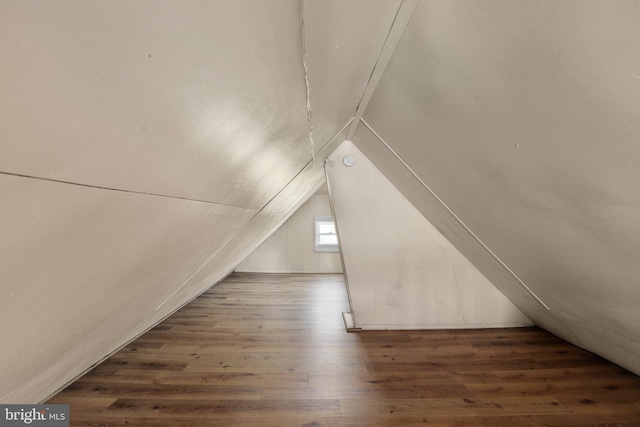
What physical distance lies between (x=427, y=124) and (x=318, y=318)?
2430mm

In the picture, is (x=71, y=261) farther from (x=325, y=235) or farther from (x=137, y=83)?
(x=325, y=235)

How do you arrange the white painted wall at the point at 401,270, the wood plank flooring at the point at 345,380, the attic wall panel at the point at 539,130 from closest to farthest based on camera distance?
the attic wall panel at the point at 539,130, the wood plank flooring at the point at 345,380, the white painted wall at the point at 401,270

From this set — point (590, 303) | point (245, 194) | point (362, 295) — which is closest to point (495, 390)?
point (590, 303)

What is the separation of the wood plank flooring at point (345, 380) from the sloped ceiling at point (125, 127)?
697 millimetres

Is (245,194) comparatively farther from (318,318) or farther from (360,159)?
(318,318)

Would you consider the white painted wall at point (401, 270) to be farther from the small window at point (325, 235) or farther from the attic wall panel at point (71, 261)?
the small window at point (325, 235)

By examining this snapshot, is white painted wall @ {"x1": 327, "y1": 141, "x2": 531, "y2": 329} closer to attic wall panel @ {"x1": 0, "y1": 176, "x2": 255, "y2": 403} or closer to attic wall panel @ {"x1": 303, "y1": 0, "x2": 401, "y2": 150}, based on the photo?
attic wall panel @ {"x1": 303, "y1": 0, "x2": 401, "y2": 150}

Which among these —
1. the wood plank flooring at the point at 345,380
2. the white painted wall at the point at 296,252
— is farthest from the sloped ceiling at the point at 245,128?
the white painted wall at the point at 296,252

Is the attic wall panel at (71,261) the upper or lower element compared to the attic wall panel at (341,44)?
lower

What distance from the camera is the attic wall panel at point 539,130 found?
0.76 metres

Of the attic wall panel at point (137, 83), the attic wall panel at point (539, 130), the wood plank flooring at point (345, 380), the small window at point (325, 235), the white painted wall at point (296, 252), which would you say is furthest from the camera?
the small window at point (325, 235)

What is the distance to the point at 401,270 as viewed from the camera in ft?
9.45

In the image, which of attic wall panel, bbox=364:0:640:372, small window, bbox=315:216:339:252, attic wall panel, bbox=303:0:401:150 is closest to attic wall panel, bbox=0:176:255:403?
attic wall panel, bbox=303:0:401:150

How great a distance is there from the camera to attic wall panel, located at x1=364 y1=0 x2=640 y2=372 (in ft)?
2.49
